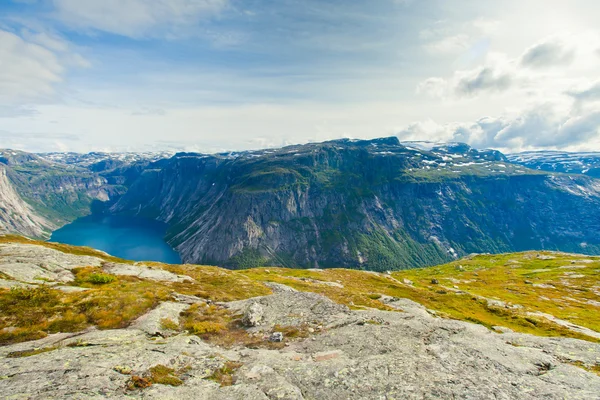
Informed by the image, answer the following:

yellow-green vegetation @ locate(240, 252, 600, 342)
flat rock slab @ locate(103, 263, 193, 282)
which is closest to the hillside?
flat rock slab @ locate(103, 263, 193, 282)

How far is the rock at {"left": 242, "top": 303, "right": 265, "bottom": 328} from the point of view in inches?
1039

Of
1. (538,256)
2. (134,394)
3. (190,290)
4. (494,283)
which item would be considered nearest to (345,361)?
(134,394)

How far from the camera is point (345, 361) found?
19328 millimetres

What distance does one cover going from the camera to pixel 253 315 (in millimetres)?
27125

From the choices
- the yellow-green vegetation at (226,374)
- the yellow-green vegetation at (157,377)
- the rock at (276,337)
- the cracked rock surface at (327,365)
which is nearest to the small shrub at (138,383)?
the yellow-green vegetation at (157,377)

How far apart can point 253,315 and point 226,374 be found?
9.35 metres

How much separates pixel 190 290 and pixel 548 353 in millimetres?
36484

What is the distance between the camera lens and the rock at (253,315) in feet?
86.6

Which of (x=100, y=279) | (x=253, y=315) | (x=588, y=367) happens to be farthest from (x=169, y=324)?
(x=588, y=367)

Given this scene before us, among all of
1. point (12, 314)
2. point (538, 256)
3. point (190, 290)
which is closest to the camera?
point (12, 314)

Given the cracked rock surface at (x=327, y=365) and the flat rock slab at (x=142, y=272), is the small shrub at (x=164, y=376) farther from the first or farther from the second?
the flat rock slab at (x=142, y=272)

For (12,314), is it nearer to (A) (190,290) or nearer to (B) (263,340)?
(A) (190,290)

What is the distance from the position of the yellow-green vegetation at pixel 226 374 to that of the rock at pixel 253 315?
23.4 ft

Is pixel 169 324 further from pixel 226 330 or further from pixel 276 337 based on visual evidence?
pixel 276 337
